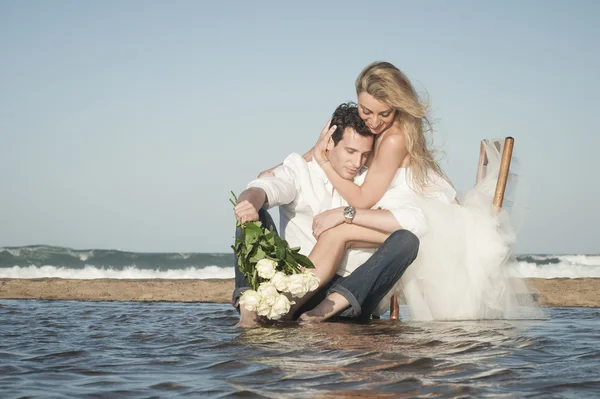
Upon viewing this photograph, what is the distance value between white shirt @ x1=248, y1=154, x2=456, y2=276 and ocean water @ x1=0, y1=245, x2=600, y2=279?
14.2 m

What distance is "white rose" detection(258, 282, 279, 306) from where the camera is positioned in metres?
4.39

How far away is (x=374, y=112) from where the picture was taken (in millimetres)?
5203

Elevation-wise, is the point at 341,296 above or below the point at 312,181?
below

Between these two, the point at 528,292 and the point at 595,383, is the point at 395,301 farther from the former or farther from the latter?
the point at 595,383

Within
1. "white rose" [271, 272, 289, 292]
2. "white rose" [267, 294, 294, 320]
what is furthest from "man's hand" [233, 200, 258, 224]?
"white rose" [267, 294, 294, 320]

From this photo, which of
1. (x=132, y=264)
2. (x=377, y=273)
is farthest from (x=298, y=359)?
(x=132, y=264)

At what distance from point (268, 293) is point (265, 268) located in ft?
0.51

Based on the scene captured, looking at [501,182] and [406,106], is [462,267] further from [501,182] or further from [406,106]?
[406,106]

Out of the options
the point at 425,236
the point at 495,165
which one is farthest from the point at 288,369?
the point at 495,165

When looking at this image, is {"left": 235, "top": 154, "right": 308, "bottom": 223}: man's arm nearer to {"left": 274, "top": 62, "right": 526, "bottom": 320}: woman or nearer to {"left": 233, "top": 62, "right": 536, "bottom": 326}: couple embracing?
{"left": 233, "top": 62, "right": 536, "bottom": 326}: couple embracing

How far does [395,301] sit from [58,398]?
337 centimetres

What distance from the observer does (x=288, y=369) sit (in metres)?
3.15

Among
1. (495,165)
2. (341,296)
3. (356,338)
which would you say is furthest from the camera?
(495,165)

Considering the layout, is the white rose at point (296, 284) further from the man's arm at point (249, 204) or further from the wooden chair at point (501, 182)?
the wooden chair at point (501, 182)
